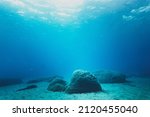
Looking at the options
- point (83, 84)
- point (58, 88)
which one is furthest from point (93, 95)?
point (58, 88)

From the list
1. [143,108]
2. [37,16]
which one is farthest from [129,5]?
[143,108]

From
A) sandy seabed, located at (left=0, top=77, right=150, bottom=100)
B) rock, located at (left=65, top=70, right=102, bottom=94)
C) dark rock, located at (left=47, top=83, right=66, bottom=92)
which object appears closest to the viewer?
sandy seabed, located at (left=0, top=77, right=150, bottom=100)

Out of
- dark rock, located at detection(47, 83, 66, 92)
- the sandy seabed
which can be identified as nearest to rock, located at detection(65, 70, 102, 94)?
the sandy seabed

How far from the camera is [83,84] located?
11.3 m

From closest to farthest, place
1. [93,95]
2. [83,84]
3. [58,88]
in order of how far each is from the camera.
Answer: [93,95]
[83,84]
[58,88]

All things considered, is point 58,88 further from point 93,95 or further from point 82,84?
point 93,95

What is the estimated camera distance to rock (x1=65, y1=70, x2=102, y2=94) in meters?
11.2

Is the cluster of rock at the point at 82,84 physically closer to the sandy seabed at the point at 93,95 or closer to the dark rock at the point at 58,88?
the sandy seabed at the point at 93,95

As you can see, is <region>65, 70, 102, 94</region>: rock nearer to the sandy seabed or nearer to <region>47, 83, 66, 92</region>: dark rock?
the sandy seabed

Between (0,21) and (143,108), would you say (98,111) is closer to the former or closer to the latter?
(143,108)

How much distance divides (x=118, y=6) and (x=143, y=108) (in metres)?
26.3

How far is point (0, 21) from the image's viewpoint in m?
44.6

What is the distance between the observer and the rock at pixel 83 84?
36.9 ft

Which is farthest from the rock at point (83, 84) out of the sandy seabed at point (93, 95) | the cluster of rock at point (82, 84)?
the sandy seabed at point (93, 95)
